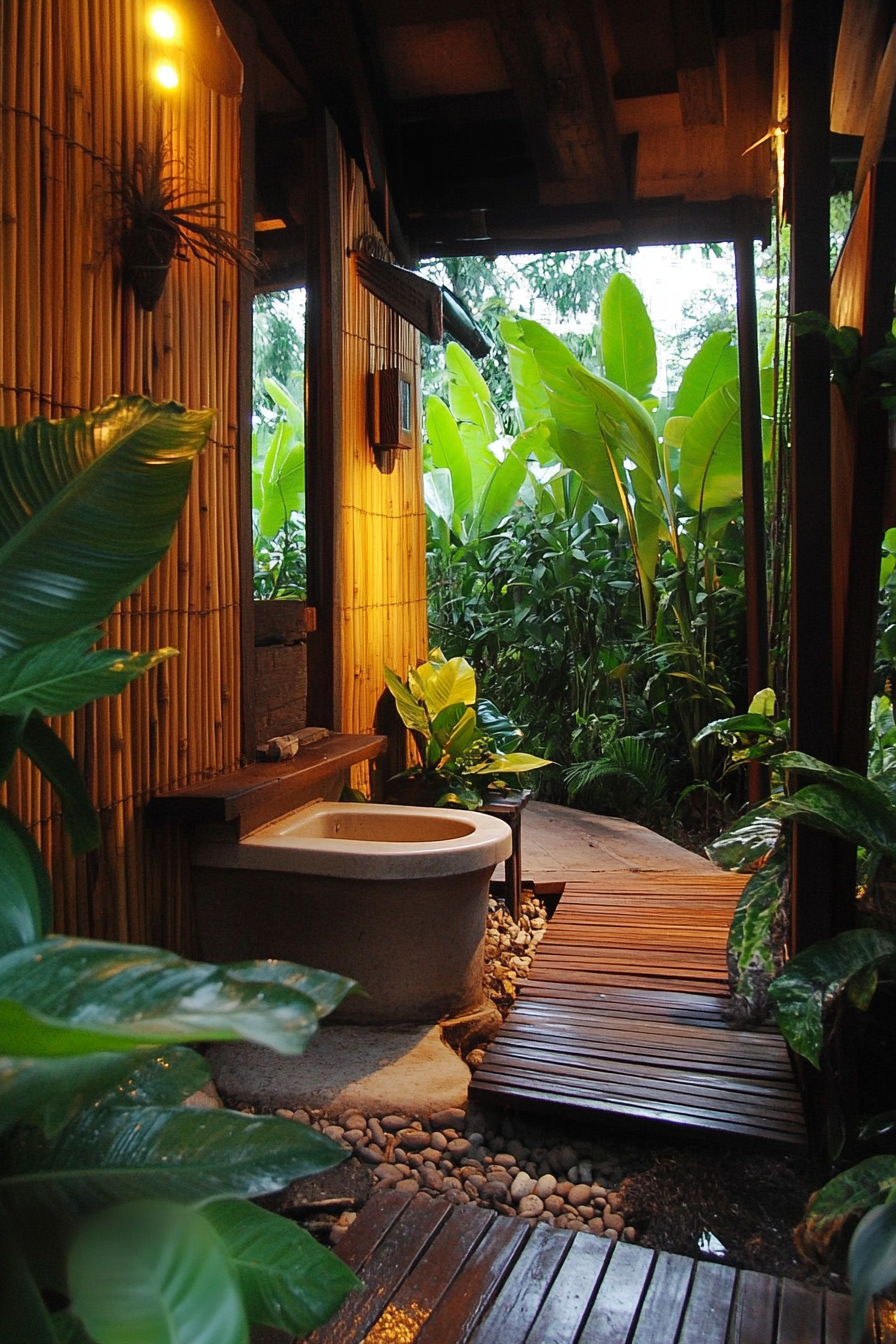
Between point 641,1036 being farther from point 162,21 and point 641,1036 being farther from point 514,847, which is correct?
point 162,21

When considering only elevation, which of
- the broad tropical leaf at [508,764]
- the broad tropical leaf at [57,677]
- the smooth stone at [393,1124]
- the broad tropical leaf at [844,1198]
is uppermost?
the broad tropical leaf at [57,677]

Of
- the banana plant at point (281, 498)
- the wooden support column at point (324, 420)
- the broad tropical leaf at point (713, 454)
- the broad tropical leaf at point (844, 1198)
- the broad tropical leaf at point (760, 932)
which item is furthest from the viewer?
the banana plant at point (281, 498)

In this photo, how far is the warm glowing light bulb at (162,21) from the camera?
6.98 feet

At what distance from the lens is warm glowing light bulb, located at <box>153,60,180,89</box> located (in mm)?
2271

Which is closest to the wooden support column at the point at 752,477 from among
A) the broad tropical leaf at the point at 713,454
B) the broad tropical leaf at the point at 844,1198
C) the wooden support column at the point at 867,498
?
the broad tropical leaf at the point at 713,454

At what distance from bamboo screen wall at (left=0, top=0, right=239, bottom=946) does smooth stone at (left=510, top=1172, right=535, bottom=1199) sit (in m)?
1.02

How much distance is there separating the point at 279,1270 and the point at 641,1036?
1.79 metres

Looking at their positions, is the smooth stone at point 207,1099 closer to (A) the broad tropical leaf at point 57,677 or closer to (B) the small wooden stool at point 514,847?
(A) the broad tropical leaf at point 57,677

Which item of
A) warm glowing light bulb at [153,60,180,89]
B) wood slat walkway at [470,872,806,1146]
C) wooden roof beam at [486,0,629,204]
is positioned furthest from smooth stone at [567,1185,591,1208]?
wooden roof beam at [486,0,629,204]

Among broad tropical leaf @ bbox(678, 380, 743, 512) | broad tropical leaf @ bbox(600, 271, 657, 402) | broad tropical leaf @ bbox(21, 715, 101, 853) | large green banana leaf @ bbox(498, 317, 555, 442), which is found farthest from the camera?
large green banana leaf @ bbox(498, 317, 555, 442)

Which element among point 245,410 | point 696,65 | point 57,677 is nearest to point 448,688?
point 245,410

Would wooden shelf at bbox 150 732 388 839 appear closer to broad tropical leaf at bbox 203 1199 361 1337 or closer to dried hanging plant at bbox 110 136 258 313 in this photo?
dried hanging plant at bbox 110 136 258 313

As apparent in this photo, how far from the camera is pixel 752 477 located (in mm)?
4434

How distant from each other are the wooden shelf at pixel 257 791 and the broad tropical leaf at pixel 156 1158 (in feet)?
4.35
